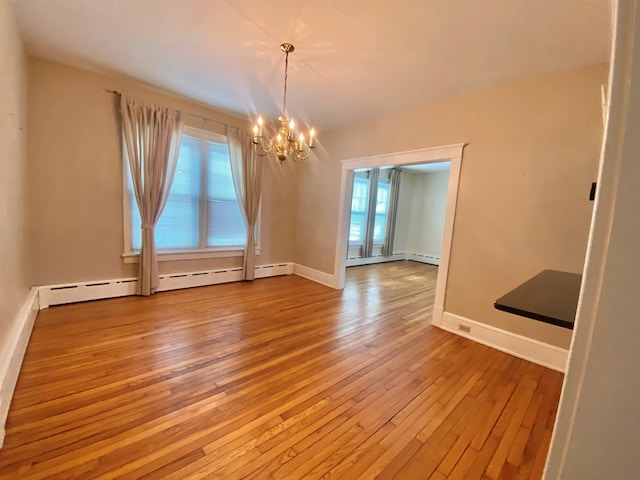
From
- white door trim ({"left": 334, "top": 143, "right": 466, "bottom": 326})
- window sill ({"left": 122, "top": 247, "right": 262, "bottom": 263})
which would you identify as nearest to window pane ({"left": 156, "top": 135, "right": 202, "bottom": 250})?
window sill ({"left": 122, "top": 247, "right": 262, "bottom": 263})

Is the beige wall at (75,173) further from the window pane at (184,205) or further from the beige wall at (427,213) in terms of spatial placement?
the beige wall at (427,213)

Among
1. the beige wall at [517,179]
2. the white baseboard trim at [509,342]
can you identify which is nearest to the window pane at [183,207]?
the beige wall at [517,179]

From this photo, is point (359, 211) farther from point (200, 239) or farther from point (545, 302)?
point (545, 302)

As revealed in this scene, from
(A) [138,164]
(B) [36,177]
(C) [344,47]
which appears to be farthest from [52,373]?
(C) [344,47]

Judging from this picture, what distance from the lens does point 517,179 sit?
9.03 feet

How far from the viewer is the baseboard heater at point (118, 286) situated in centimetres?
321

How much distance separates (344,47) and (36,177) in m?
3.52

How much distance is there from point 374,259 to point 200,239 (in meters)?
4.76

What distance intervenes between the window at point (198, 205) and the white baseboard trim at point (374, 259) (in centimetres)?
326

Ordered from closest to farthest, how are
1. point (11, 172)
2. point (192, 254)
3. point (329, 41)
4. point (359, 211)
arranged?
point (11, 172) < point (329, 41) < point (192, 254) < point (359, 211)

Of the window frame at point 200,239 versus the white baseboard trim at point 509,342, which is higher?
the window frame at point 200,239

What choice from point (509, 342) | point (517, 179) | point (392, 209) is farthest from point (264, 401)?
point (392, 209)

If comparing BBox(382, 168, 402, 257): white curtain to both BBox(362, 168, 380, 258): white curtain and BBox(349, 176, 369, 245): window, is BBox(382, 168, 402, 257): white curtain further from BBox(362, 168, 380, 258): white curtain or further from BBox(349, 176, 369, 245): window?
BBox(349, 176, 369, 245): window

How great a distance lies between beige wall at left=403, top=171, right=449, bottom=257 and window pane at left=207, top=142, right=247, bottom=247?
5652mm
